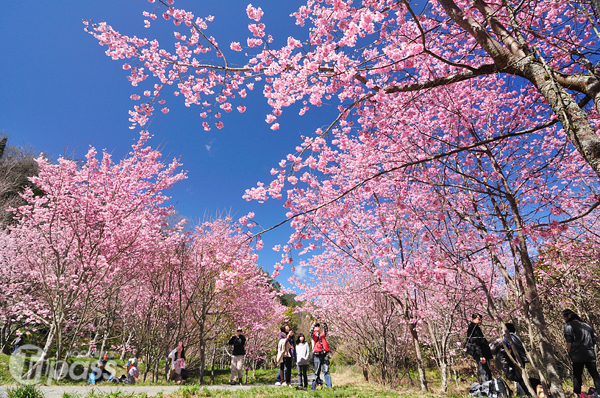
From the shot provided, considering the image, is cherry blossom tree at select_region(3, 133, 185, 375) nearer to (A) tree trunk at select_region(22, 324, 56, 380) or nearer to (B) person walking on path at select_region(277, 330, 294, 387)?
(A) tree trunk at select_region(22, 324, 56, 380)

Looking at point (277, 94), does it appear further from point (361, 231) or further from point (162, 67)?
point (361, 231)

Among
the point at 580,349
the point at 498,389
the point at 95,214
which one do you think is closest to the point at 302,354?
the point at 498,389

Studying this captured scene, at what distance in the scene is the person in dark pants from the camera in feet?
15.1

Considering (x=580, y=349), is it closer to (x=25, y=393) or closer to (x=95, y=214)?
(x=25, y=393)

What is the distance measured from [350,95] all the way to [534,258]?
4281mm

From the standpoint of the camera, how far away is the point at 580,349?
15.4 ft

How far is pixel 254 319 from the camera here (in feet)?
43.7

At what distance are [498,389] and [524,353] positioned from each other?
2.76ft

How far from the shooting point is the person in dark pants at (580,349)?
15.1ft

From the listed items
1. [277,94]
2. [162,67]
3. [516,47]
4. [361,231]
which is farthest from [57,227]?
[516,47]

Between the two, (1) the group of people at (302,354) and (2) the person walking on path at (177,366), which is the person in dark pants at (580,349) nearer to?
(1) the group of people at (302,354)

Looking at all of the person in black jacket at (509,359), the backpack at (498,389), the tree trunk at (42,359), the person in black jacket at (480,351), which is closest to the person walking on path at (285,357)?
the person in black jacket at (480,351)

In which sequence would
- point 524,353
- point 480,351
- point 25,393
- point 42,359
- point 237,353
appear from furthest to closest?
1. point 237,353
2. point 42,359
3. point 480,351
4. point 524,353
5. point 25,393

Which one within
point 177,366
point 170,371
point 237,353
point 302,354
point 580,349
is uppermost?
point 580,349
